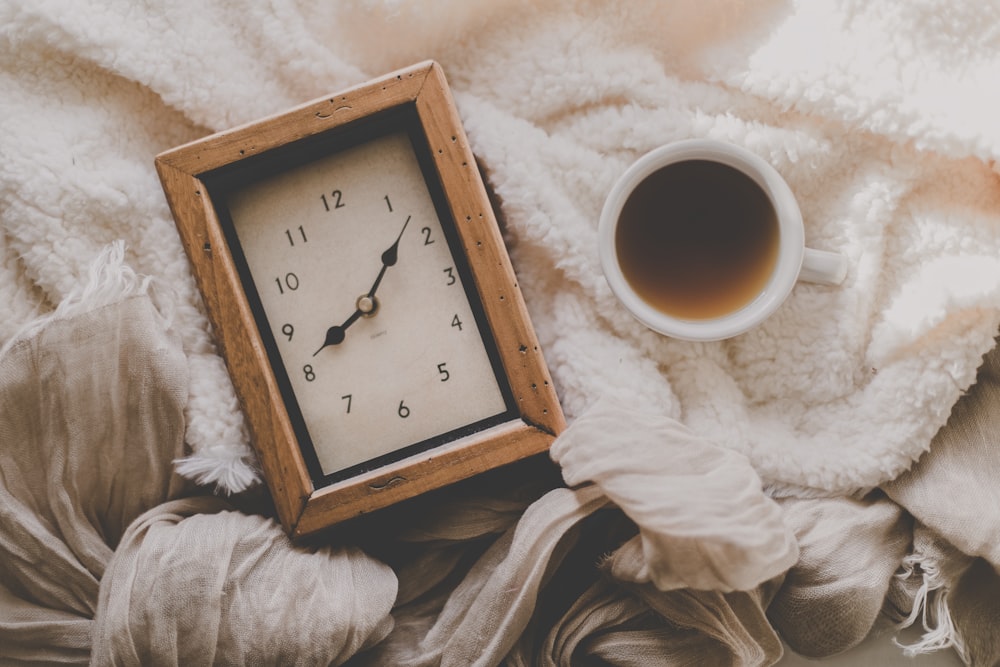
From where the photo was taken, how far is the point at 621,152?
662 millimetres

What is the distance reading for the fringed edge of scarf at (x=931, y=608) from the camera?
0.63 metres

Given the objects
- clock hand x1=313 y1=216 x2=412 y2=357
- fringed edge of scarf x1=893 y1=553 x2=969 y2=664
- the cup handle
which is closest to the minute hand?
clock hand x1=313 y1=216 x2=412 y2=357

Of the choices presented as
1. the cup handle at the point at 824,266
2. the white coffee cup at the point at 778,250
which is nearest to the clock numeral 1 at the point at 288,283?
the white coffee cup at the point at 778,250

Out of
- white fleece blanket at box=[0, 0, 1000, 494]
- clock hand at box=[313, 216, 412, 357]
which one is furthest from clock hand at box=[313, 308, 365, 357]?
white fleece blanket at box=[0, 0, 1000, 494]

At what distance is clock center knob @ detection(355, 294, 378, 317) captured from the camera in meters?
0.60

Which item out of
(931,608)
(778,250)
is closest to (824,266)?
(778,250)

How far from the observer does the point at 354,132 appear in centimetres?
59

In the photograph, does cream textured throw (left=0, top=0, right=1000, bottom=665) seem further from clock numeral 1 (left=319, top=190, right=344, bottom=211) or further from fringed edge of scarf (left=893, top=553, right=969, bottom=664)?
clock numeral 1 (left=319, top=190, right=344, bottom=211)

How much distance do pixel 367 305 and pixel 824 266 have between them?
1.18ft

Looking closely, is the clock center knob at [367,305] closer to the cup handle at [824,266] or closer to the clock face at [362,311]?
the clock face at [362,311]

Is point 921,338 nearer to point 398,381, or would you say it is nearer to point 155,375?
point 398,381

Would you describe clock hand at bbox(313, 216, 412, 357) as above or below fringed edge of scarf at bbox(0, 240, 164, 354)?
below

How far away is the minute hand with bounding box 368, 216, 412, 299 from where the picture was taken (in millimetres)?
604

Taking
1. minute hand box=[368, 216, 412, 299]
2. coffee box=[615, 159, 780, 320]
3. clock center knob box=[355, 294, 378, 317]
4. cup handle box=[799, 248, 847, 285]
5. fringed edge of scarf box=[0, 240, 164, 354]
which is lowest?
cup handle box=[799, 248, 847, 285]
